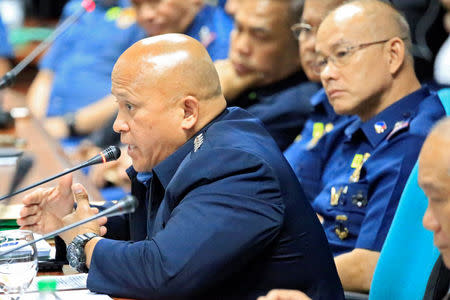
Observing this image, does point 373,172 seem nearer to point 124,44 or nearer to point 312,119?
point 312,119

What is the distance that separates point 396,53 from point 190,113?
83 cm

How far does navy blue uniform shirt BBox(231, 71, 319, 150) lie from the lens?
3.18 metres

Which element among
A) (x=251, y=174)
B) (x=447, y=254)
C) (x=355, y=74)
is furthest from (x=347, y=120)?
(x=447, y=254)

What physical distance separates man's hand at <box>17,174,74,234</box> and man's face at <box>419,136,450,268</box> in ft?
2.85

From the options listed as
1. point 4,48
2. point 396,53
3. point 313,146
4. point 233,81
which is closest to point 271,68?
point 233,81

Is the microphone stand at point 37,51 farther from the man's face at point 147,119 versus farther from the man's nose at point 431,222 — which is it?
the man's nose at point 431,222

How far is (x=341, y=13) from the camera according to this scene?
254cm

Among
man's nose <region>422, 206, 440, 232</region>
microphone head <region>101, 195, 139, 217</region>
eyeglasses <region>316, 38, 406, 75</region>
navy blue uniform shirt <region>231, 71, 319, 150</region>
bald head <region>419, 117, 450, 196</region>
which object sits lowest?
navy blue uniform shirt <region>231, 71, 319, 150</region>

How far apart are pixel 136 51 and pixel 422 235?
2.36 feet

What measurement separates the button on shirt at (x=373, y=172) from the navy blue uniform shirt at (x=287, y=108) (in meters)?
0.56

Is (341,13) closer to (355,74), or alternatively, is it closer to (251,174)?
(355,74)

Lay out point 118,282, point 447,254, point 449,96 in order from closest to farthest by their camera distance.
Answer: point 447,254, point 118,282, point 449,96

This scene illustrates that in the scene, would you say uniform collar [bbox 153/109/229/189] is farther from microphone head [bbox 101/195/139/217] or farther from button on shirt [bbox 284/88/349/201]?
button on shirt [bbox 284/88/349/201]

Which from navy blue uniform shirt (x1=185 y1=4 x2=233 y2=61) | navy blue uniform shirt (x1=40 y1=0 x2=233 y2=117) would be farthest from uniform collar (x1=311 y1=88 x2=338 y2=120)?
navy blue uniform shirt (x1=40 y1=0 x2=233 y2=117)
